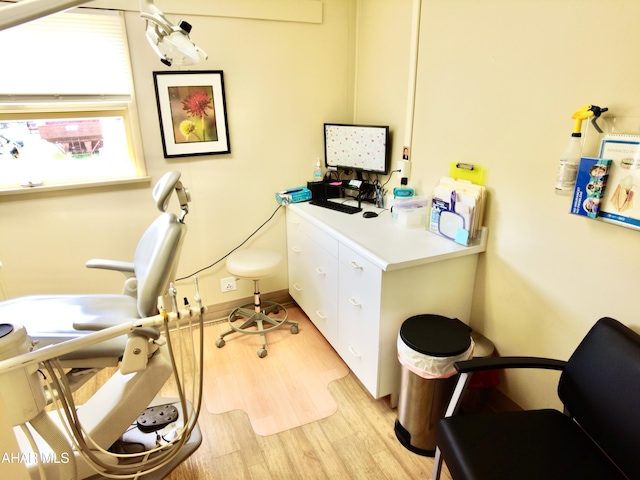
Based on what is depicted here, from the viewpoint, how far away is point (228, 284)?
2.87 metres

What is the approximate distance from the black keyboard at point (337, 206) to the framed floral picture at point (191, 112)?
747 mm

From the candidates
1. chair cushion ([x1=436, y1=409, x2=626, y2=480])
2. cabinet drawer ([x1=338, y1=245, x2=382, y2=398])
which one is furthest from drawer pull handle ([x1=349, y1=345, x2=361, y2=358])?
chair cushion ([x1=436, y1=409, x2=626, y2=480])

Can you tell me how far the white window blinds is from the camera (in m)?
2.01

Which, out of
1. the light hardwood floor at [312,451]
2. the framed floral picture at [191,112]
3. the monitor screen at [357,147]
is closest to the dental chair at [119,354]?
the light hardwood floor at [312,451]

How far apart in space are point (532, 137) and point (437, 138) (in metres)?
0.59

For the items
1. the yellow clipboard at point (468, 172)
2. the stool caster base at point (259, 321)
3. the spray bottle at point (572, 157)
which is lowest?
the stool caster base at point (259, 321)

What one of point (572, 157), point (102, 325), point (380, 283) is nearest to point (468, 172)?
point (572, 157)

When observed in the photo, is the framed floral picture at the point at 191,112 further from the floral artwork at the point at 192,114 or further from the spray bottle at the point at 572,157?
the spray bottle at the point at 572,157

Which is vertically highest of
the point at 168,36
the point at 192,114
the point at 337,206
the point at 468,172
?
the point at 168,36

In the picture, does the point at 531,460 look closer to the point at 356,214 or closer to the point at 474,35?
the point at 356,214

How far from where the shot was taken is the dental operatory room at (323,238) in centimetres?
129

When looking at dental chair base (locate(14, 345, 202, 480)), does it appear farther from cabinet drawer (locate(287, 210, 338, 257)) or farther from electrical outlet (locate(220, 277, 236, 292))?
electrical outlet (locate(220, 277, 236, 292))

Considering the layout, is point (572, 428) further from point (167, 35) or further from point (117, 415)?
point (167, 35)

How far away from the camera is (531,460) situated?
3.92 ft
